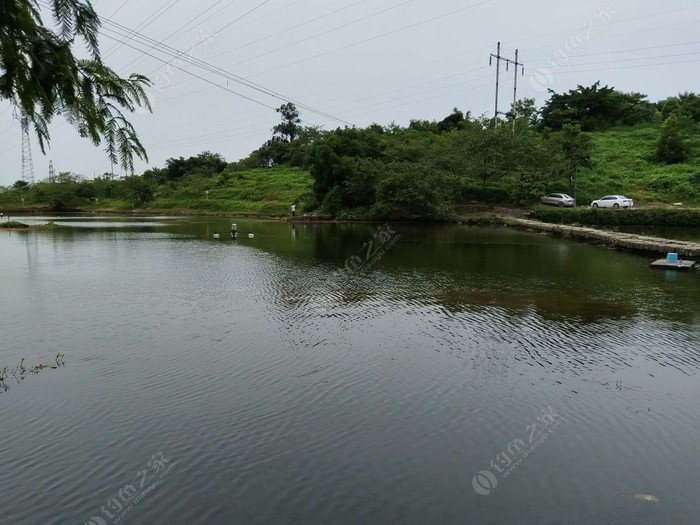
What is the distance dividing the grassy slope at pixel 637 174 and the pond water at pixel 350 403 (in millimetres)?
34323

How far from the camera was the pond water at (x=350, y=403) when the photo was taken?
5168 mm

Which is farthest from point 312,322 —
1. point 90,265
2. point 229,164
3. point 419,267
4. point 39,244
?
point 229,164

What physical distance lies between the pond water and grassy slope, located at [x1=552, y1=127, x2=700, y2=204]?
34.3 m

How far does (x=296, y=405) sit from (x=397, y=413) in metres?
1.40

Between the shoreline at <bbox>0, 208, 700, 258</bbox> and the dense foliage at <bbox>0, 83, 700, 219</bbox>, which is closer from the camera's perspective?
the shoreline at <bbox>0, 208, 700, 258</bbox>

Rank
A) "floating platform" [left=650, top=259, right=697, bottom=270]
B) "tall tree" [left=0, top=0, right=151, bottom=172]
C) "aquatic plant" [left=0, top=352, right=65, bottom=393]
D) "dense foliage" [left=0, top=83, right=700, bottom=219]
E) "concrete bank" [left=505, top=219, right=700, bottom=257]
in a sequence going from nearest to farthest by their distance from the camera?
Result: "tall tree" [left=0, top=0, right=151, bottom=172]
"aquatic plant" [left=0, top=352, right=65, bottom=393]
"floating platform" [left=650, top=259, right=697, bottom=270]
"concrete bank" [left=505, top=219, right=700, bottom=257]
"dense foliage" [left=0, top=83, right=700, bottom=219]

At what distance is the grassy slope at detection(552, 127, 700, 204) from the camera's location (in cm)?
4484

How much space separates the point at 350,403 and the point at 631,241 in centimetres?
2248

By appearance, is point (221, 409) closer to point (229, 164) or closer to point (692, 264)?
point (692, 264)

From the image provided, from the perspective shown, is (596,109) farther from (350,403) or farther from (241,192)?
(350,403)

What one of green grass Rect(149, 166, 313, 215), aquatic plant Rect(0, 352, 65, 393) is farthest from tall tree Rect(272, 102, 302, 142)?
aquatic plant Rect(0, 352, 65, 393)

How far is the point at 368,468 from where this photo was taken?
5.70 metres

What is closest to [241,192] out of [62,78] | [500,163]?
[500,163]

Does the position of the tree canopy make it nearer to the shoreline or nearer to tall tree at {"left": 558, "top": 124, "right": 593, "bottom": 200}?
tall tree at {"left": 558, "top": 124, "right": 593, "bottom": 200}
